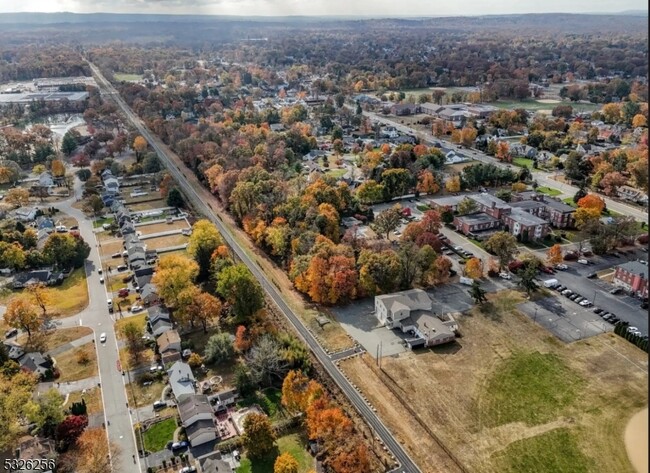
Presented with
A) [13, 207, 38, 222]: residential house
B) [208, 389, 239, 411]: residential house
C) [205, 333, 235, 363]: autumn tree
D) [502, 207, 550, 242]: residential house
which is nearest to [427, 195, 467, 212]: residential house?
[502, 207, 550, 242]: residential house

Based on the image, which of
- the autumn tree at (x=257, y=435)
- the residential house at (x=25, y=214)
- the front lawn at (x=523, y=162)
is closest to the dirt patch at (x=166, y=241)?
the residential house at (x=25, y=214)

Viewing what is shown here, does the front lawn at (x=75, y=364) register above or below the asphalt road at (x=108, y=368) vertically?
below

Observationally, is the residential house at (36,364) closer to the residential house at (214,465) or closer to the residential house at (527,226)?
the residential house at (214,465)

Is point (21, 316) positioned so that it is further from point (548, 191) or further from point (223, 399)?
point (548, 191)

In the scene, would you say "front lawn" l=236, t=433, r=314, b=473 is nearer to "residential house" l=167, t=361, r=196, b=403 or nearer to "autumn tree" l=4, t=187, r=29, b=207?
"residential house" l=167, t=361, r=196, b=403

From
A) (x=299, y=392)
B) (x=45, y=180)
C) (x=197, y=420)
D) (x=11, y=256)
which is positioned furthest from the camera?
(x=45, y=180)

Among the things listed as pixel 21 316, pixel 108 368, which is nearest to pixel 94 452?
pixel 108 368
